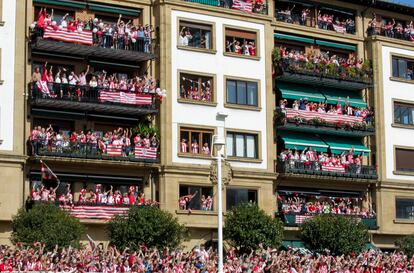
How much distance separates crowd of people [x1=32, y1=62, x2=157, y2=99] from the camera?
5891cm

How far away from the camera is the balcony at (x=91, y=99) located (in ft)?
191

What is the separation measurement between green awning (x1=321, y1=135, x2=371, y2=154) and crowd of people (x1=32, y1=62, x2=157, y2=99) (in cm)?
1485

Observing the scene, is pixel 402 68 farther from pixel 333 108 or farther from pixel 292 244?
pixel 292 244

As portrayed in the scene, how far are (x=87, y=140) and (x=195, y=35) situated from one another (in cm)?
1072

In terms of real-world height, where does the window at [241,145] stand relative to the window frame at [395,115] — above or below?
below

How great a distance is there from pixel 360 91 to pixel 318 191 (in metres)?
8.45

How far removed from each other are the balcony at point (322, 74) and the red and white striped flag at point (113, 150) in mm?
13464

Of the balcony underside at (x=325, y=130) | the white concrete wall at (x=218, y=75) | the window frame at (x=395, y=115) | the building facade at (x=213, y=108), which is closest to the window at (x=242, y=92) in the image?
the building facade at (x=213, y=108)

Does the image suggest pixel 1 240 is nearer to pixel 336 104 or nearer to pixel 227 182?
pixel 227 182

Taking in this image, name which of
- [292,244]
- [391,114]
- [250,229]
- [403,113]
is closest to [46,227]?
[250,229]

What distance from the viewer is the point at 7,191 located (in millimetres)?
56000

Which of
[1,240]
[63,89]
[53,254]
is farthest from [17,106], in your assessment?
[53,254]

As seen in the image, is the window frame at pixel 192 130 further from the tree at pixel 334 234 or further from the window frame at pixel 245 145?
the tree at pixel 334 234

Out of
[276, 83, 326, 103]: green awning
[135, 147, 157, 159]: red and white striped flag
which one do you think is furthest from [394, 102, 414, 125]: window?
[135, 147, 157, 159]: red and white striped flag
